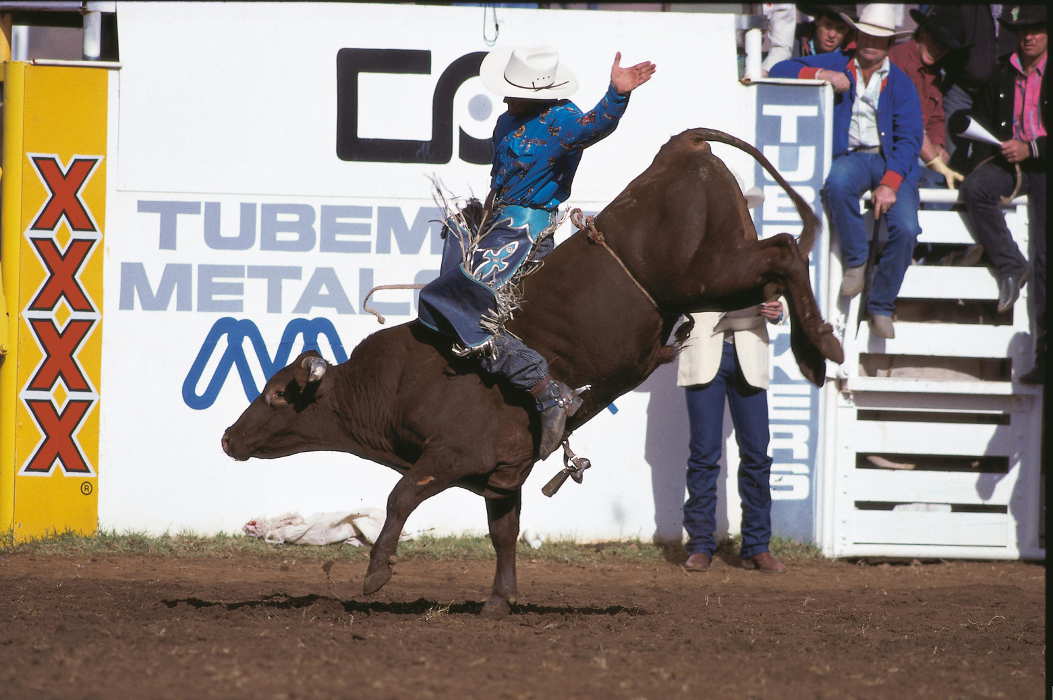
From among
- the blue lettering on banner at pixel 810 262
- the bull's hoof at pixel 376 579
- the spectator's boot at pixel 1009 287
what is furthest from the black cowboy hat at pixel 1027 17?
the bull's hoof at pixel 376 579

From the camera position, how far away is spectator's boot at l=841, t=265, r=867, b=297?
366 inches

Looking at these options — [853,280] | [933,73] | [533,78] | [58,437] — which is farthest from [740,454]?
[58,437]

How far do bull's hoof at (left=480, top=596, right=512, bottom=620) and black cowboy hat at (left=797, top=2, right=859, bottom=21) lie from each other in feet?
17.7

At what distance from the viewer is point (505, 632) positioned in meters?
5.80

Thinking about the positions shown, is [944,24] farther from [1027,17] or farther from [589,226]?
[589,226]

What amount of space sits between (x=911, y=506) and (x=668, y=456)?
189 cm

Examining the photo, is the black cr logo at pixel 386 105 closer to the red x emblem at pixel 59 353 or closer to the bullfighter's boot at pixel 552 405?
the red x emblem at pixel 59 353

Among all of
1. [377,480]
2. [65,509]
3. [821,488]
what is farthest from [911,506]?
[65,509]

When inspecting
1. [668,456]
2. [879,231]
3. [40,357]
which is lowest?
[668,456]

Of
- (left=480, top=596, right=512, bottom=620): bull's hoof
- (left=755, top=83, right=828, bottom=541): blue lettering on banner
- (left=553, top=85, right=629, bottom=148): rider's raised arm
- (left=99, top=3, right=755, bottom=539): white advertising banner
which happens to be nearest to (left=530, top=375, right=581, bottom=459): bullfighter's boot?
(left=480, top=596, right=512, bottom=620): bull's hoof

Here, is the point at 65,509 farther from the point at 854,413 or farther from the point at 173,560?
the point at 854,413

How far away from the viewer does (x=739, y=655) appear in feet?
17.8

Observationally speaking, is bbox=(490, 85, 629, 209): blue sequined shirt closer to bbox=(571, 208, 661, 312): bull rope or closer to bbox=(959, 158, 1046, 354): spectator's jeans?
bbox=(571, 208, 661, 312): bull rope

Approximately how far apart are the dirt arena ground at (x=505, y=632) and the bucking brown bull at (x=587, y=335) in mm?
728
